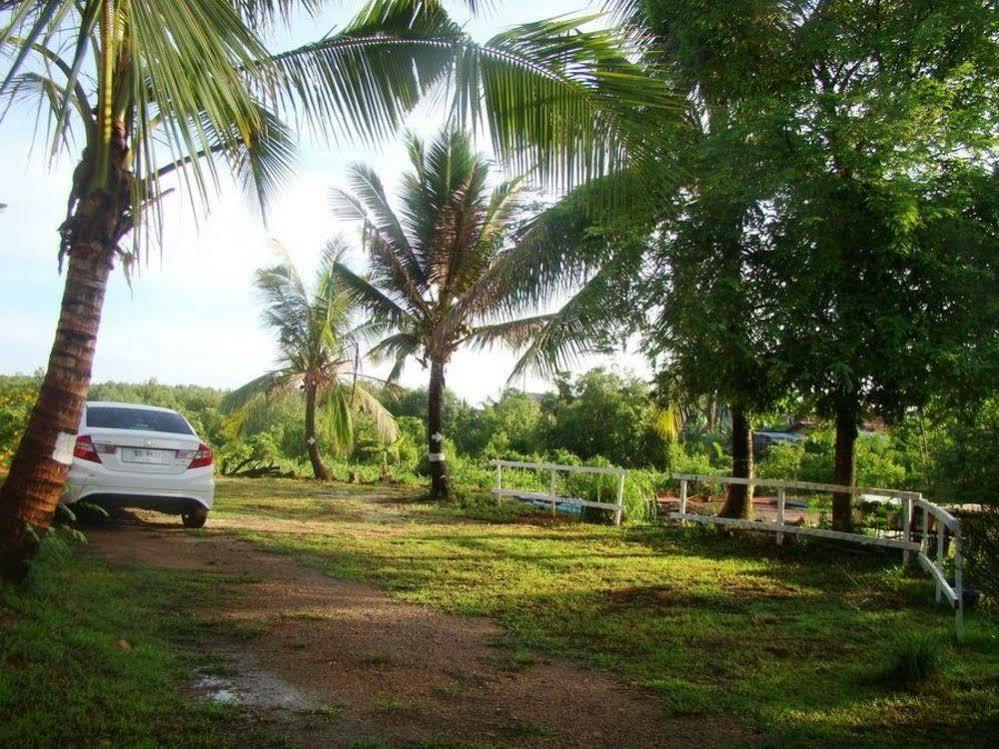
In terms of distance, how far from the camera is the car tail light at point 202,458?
30.8 feet

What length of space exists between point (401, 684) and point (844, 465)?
28.2 feet

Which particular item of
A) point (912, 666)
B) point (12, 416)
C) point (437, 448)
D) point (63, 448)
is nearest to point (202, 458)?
point (12, 416)

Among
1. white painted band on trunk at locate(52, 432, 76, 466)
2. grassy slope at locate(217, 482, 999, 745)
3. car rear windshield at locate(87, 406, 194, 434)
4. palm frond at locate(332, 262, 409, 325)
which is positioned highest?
palm frond at locate(332, 262, 409, 325)

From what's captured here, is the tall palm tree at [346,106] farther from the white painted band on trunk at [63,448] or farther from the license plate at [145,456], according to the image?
the license plate at [145,456]

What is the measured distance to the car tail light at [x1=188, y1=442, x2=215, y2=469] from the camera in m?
9.40

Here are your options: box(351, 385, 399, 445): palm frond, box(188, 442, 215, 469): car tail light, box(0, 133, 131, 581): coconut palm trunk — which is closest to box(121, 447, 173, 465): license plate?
box(188, 442, 215, 469): car tail light

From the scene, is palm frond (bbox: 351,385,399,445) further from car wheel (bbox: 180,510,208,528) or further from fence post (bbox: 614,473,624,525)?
car wheel (bbox: 180,510,208,528)

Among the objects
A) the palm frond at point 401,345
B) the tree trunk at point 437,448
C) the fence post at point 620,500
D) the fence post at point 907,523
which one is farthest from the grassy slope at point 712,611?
the palm frond at point 401,345

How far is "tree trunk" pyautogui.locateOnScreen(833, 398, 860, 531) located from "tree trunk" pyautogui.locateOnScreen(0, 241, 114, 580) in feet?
30.3

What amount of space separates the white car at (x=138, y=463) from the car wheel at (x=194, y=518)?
3.3 inches

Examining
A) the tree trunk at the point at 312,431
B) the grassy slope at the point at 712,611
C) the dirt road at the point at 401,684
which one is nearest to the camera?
the dirt road at the point at 401,684

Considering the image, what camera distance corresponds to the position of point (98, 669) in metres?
4.39

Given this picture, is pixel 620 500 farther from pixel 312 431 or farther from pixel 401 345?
pixel 312 431

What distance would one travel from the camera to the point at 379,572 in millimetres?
8383
